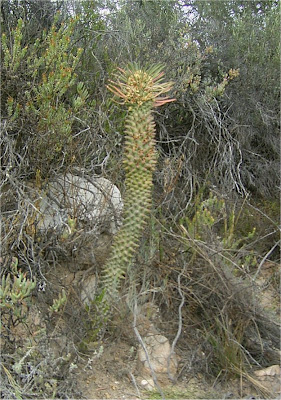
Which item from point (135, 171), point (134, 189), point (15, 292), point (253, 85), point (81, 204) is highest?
point (253, 85)

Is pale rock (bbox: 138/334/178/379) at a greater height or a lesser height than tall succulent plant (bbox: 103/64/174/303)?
lesser

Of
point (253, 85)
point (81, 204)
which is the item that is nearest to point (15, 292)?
point (81, 204)

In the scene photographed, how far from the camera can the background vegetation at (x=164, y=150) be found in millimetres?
3541

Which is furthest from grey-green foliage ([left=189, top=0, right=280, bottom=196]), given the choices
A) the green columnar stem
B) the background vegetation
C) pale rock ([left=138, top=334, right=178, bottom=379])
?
pale rock ([left=138, top=334, right=178, bottom=379])

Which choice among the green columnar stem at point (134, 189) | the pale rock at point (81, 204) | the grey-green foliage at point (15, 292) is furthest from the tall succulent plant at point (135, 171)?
the grey-green foliage at point (15, 292)

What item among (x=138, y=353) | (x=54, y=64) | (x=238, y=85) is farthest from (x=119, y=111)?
(x=138, y=353)

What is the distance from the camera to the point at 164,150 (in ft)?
17.9

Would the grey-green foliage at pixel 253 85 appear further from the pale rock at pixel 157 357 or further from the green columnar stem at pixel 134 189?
the pale rock at pixel 157 357

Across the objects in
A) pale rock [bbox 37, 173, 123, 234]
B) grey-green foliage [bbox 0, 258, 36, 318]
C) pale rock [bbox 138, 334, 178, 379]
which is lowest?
pale rock [bbox 138, 334, 178, 379]

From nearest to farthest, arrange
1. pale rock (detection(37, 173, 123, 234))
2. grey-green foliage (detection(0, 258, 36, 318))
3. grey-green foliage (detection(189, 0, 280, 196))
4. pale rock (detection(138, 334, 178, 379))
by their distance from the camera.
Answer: grey-green foliage (detection(0, 258, 36, 318)), pale rock (detection(138, 334, 178, 379)), pale rock (detection(37, 173, 123, 234)), grey-green foliage (detection(189, 0, 280, 196))

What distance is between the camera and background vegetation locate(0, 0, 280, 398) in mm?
3541

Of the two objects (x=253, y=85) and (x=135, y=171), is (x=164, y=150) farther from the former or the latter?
(x=135, y=171)

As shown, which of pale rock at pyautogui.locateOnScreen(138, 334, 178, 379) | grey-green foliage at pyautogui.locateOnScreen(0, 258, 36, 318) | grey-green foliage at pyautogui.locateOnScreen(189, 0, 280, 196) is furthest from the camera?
grey-green foliage at pyautogui.locateOnScreen(189, 0, 280, 196)

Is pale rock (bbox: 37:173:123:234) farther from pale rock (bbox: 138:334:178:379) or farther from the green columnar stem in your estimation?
pale rock (bbox: 138:334:178:379)
